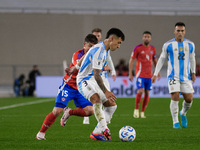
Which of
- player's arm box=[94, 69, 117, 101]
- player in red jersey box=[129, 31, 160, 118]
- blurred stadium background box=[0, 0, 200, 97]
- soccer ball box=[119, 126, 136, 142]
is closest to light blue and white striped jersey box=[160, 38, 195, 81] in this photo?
soccer ball box=[119, 126, 136, 142]

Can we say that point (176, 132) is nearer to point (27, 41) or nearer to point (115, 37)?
point (115, 37)

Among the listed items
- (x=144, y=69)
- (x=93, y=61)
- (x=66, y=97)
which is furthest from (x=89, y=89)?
(x=144, y=69)

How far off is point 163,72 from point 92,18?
646 centimetres

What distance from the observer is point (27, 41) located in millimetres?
27969

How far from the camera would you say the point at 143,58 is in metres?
11.2

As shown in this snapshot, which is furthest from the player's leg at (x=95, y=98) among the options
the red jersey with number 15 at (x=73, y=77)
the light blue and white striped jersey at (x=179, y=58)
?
the light blue and white striped jersey at (x=179, y=58)

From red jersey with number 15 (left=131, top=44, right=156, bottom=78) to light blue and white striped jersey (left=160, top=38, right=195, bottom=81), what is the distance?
3113 mm

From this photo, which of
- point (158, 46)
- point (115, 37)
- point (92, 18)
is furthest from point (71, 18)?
point (115, 37)

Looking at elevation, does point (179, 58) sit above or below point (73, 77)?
above

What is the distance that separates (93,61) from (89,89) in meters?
0.50

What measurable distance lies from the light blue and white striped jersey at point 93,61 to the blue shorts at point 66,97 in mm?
460

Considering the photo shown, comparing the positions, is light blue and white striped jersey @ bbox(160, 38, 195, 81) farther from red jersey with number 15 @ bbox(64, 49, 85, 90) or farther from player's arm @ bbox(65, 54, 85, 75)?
player's arm @ bbox(65, 54, 85, 75)

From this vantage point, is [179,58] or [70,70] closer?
[70,70]

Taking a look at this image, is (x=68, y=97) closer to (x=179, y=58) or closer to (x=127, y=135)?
(x=127, y=135)
